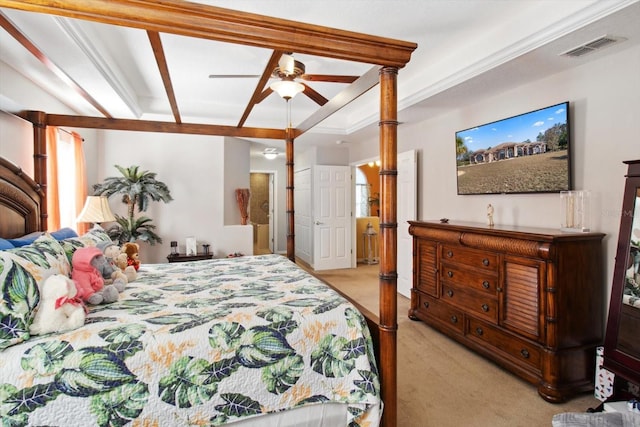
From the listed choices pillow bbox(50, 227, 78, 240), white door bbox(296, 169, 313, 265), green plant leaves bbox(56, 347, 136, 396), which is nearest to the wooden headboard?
pillow bbox(50, 227, 78, 240)

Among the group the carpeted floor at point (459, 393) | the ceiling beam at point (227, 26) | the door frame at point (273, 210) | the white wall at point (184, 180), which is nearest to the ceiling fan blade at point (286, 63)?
the ceiling beam at point (227, 26)

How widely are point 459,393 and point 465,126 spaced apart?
2636 mm

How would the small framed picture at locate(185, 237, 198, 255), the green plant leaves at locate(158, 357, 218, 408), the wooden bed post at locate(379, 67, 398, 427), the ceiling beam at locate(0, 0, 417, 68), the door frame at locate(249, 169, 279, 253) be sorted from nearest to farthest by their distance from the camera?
the ceiling beam at locate(0, 0, 417, 68), the green plant leaves at locate(158, 357, 218, 408), the wooden bed post at locate(379, 67, 398, 427), the small framed picture at locate(185, 237, 198, 255), the door frame at locate(249, 169, 279, 253)

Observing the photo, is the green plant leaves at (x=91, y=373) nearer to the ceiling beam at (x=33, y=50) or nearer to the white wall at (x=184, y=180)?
the ceiling beam at (x=33, y=50)

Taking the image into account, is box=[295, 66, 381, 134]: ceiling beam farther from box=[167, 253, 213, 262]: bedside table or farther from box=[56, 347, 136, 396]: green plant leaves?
box=[167, 253, 213, 262]: bedside table

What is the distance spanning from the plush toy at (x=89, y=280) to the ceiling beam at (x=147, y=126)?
154 centimetres

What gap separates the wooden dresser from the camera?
226cm

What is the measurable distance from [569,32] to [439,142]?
1.98 metres

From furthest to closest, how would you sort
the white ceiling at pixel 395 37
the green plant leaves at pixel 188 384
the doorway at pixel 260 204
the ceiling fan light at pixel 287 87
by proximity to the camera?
the doorway at pixel 260 204 → the ceiling fan light at pixel 287 87 → the white ceiling at pixel 395 37 → the green plant leaves at pixel 188 384

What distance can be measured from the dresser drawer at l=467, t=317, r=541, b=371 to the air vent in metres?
2.07

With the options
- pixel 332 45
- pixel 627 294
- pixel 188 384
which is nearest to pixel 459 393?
pixel 627 294

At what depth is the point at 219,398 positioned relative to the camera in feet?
4.79

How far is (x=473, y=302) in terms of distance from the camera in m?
2.92

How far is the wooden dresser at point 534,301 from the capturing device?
7.40ft
